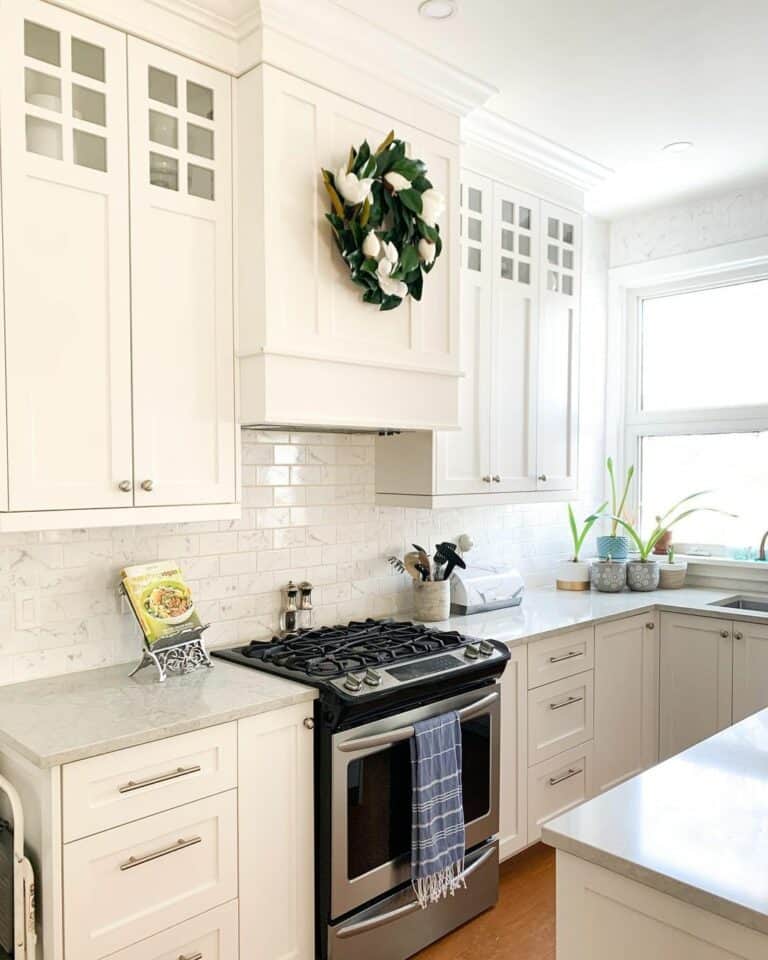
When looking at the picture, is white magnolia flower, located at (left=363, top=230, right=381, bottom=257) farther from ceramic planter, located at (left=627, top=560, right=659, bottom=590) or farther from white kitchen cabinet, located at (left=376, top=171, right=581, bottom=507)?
ceramic planter, located at (left=627, top=560, right=659, bottom=590)

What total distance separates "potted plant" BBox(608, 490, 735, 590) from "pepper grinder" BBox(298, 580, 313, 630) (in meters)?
1.78

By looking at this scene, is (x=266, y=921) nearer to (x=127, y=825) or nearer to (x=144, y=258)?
(x=127, y=825)

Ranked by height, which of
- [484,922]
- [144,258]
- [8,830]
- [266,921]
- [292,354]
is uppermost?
[144,258]

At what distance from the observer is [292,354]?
2.28m

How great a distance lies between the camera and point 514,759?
9.38 feet

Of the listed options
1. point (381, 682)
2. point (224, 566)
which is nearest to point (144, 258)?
point (224, 566)

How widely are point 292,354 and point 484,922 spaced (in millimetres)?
1950

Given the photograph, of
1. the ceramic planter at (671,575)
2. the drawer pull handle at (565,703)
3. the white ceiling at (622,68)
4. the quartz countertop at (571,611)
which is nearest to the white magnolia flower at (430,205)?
the white ceiling at (622,68)

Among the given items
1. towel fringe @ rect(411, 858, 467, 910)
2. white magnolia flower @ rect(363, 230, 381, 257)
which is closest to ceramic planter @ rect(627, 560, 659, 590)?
towel fringe @ rect(411, 858, 467, 910)

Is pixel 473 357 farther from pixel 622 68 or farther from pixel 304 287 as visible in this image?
pixel 622 68

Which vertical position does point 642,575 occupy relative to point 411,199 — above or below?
below

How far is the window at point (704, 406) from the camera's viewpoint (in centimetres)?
384

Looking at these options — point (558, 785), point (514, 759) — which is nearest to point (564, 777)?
point (558, 785)

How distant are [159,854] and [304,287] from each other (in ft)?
5.07
